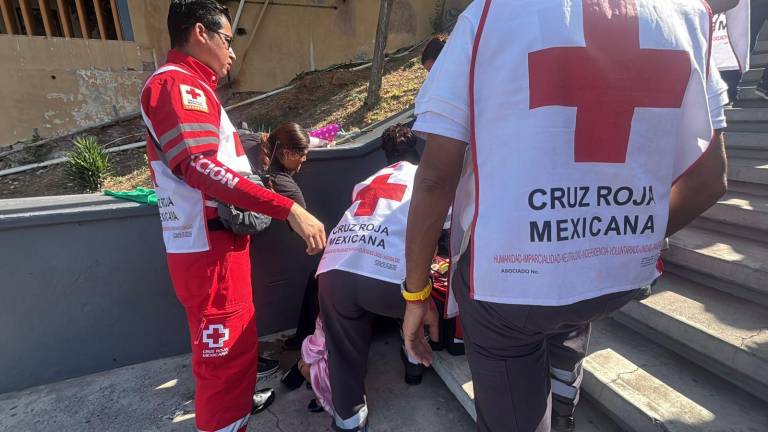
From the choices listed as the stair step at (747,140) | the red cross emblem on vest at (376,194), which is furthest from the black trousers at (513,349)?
the stair step at (747,140)

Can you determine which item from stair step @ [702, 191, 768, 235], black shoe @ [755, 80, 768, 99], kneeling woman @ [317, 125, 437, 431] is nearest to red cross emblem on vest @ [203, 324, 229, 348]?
kneeling woman @ [317, 125, 437, 431]

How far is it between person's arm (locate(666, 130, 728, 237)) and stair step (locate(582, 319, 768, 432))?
103 cm

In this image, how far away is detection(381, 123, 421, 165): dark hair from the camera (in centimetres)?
264

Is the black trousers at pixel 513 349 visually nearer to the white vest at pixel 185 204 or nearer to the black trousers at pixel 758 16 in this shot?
the white vest at pixel 185 204

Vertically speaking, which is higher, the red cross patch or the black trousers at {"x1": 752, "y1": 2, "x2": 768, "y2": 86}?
the black trousers at {"x1": 752, "y1": 2, "x2": 768, "y2": 86}

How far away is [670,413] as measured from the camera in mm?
1720

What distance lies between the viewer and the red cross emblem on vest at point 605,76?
35.1 inches

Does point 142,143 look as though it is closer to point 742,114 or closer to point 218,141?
point 218,141

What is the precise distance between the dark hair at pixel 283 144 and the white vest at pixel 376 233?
566 mm

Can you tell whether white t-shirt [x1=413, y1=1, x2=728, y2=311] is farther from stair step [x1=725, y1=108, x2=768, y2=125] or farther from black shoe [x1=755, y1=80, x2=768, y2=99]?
black shoe [x1=755, y1=80, x2=768, y2=99]

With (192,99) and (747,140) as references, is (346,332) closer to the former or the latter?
(192,99)

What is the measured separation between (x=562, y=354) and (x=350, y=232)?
1.15 metres

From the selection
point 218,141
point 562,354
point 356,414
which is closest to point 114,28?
point 218,141

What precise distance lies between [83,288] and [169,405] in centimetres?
94
